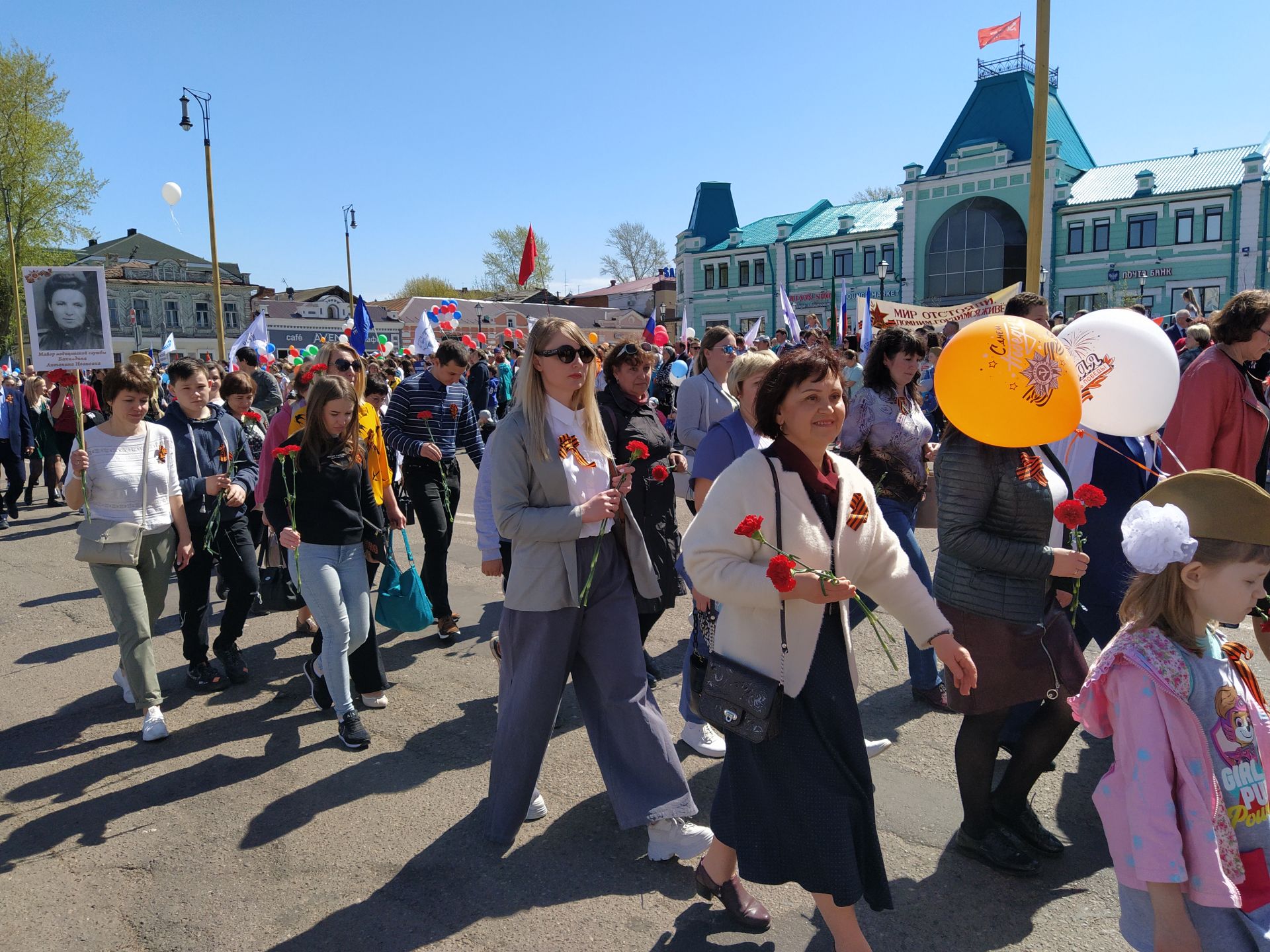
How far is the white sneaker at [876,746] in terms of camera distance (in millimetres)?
4223

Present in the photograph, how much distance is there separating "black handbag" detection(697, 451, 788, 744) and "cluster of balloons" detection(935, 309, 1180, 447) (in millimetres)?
971

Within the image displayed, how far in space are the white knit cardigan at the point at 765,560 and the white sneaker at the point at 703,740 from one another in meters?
1.74

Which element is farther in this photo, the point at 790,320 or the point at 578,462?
the point at 790,320

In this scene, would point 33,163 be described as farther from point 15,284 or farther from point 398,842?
point 398,842

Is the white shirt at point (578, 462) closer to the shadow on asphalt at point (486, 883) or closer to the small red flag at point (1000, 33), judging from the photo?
the shadow on asphalt at point (486, 883)

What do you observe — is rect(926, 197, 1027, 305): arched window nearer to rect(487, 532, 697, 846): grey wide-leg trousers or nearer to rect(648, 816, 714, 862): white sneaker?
rect(487, 532, 697, 846): grey wide-leg trousers

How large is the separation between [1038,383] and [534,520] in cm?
188

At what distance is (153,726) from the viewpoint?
4.70 metres

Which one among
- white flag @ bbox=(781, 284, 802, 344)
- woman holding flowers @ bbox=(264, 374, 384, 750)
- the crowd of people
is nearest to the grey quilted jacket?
the crowd of people

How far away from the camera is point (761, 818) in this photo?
270cm

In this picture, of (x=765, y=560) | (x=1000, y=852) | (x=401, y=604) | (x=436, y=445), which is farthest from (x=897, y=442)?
(x=436, y=445)

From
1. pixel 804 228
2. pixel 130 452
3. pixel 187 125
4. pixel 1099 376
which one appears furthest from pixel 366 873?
pixel 804 228

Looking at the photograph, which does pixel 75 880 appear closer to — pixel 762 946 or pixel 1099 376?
pixel 762 946

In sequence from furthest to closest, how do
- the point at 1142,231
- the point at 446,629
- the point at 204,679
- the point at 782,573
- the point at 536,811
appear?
1. the point at 1142,231
2. the point at 446,629
3. the point at 204,679
4. the point at 536,811
5. the point at 782,573
